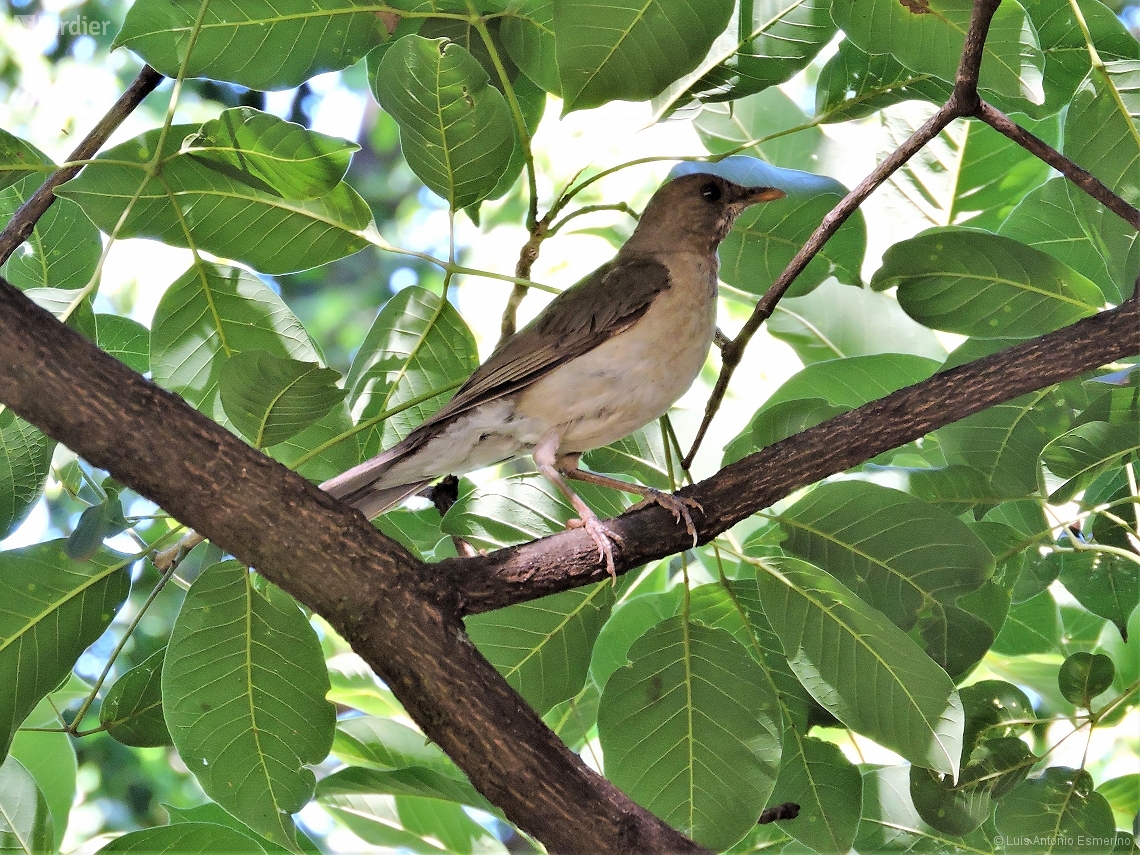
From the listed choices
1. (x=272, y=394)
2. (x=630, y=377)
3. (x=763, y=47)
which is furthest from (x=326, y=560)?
Answer: (x=763, y=47)

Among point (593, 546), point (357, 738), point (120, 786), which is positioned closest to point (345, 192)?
point (593, 546)

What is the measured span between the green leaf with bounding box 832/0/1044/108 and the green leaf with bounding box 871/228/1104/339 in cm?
36

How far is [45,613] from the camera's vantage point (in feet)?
7.38

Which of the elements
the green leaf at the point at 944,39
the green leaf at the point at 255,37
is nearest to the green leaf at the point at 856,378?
the green leaf at the point at 944,39

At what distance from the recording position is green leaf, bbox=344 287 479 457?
2.71 m

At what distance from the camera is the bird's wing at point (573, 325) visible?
3164 mm

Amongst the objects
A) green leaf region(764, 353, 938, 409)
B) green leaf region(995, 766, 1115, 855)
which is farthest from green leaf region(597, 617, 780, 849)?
green leaf region(764, 353, 938, 409)

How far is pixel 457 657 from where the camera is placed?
7.20ft

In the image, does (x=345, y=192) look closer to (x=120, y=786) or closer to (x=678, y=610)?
(x=678, y=610)

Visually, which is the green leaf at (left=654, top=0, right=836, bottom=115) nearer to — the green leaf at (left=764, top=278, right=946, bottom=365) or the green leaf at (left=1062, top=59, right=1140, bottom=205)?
the green leaf at (left=1062, top=59, right=1140, bottom=205)

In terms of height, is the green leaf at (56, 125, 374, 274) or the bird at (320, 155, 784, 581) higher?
the green leaf at (56, 125, 374, 274)

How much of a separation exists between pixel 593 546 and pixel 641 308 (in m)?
1.22

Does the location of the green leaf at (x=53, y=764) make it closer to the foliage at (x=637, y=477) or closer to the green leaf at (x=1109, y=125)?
the foliage at (x=637, y=477)

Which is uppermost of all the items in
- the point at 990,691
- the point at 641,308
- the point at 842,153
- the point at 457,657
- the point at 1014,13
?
the point at 842,153
